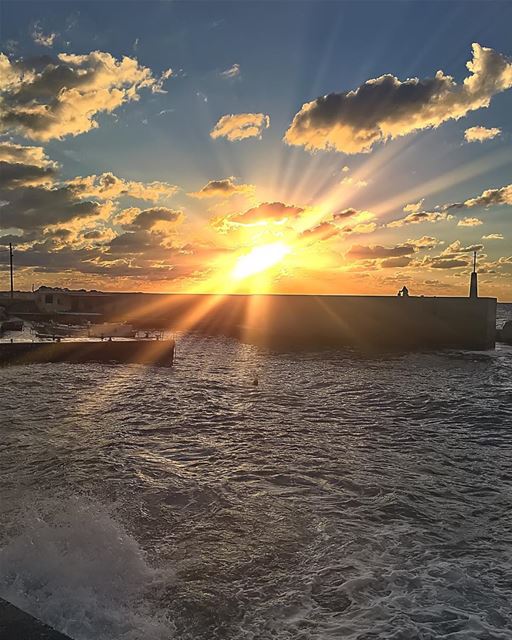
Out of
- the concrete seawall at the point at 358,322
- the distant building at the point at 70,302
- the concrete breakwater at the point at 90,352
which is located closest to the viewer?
the concrete breakwater at the point at 90,352

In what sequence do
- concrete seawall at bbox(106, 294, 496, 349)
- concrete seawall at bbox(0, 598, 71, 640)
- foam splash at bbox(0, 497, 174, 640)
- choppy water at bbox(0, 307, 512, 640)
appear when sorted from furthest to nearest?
concrete seawall at bbox(106, 294, 496, 349), choppy water at bbox(0, 307, 512, 640), foam splash at bbox(0, 497, 174, 640), concrete seawall at bbox(0, 598, 71, 640)

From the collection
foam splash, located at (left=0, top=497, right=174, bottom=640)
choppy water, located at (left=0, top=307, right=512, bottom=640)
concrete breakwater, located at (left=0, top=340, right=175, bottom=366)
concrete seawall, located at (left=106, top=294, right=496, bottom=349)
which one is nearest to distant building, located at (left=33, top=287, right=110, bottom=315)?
concrete seawall, located at (left=106, top=294, right=496, bottom=349)

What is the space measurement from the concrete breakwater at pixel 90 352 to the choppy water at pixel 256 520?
40.3 feet

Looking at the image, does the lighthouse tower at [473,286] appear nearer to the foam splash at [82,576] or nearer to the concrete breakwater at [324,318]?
the concrete breakwater at [324,318]

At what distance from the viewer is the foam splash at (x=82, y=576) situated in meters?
6.36

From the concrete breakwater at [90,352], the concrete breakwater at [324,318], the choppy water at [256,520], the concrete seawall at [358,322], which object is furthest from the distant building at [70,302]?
the choppy water at [256,520]

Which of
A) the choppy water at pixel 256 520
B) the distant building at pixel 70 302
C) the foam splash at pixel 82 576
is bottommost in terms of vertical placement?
the choppy water at pixel 256 520

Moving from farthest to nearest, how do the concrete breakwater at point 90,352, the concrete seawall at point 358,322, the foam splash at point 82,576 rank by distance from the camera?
the concrete seawall at point 358,322 < the concrete breakwater at point 90,352 < the foam splash at point 82,576

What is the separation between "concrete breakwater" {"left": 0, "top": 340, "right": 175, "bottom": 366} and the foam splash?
27.1 m

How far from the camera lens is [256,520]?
10.2 metres

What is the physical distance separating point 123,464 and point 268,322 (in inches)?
2557

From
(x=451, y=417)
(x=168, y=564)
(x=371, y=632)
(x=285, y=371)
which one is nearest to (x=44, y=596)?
(x=168, y=564)

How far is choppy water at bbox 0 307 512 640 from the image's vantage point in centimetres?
691

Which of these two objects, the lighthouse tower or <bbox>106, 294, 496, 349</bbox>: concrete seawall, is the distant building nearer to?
<bbox>106, 294, 496, 349</bbox>: concrete seawall
